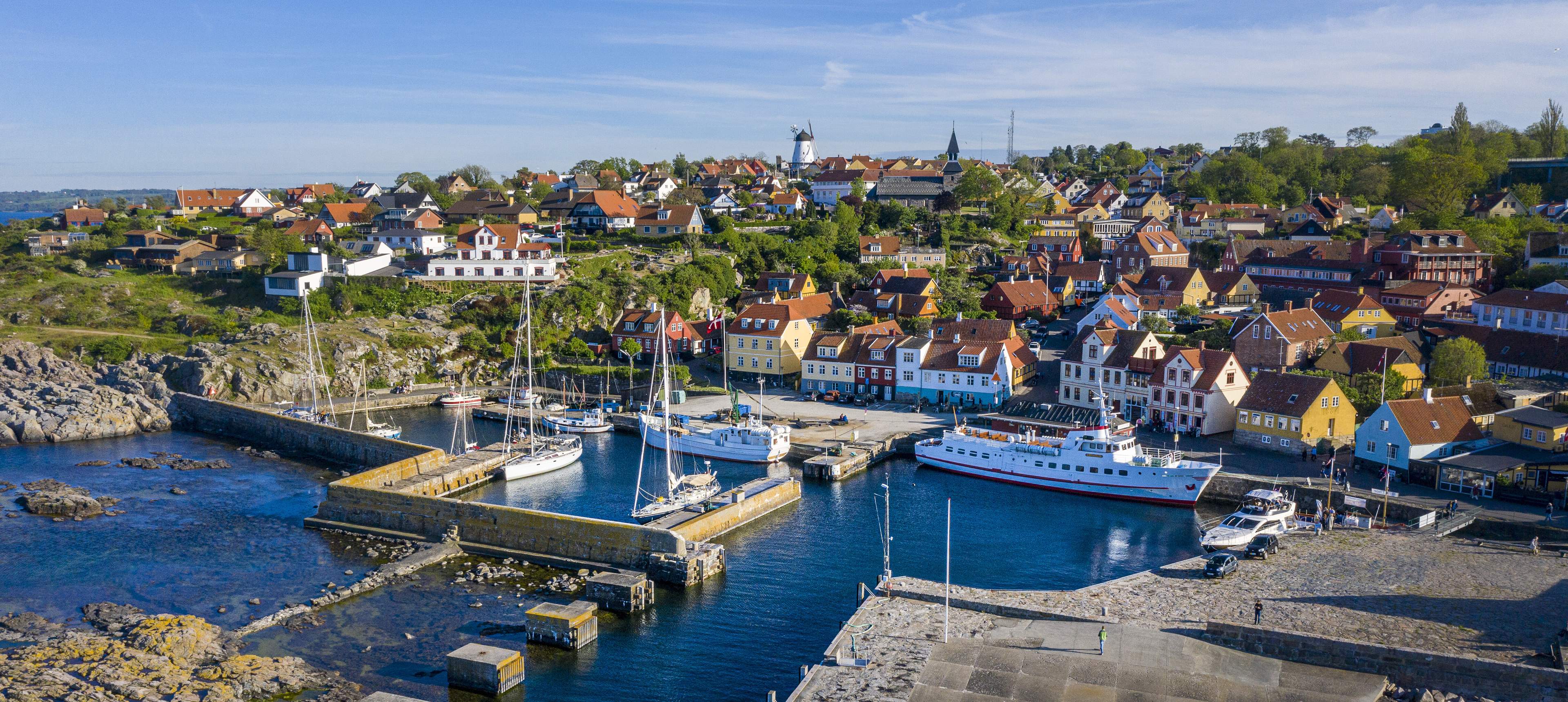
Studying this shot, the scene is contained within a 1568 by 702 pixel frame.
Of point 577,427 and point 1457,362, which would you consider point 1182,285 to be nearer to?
point 1457,362

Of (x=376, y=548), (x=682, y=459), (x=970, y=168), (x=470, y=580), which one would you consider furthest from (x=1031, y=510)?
(x=970, y=168)

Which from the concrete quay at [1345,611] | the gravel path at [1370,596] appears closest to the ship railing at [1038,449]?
the concrete quay at [1345,611]

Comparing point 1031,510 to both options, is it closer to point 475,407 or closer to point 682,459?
point 682,459

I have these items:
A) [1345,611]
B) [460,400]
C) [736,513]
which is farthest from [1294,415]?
[460,400]

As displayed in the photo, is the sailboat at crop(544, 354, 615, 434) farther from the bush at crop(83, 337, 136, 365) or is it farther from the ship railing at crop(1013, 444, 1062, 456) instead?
the bush at crop(83, 337, 136, 365)

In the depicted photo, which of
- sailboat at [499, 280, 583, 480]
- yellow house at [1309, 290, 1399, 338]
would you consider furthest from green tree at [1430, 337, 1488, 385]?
sailboat at [499, 280, 583, 480]
